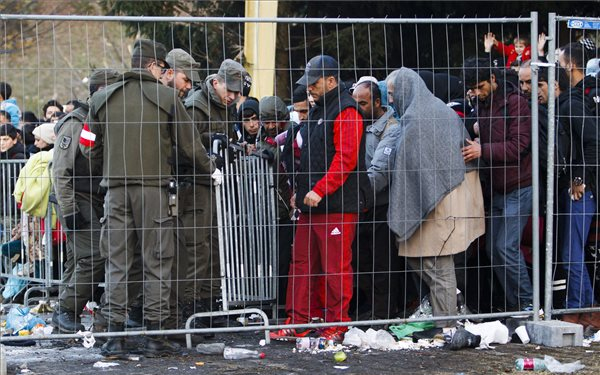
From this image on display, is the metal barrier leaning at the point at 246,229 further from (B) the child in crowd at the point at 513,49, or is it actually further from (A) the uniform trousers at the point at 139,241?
(B) the child in crowd at the point at 513,49

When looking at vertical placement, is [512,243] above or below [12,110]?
below

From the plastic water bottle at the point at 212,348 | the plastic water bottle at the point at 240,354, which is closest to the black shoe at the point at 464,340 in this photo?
the plastic water bottle at the point at 240,354

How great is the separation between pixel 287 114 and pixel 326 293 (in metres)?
1.98

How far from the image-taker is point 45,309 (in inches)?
397

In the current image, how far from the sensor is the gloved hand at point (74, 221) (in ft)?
27.9

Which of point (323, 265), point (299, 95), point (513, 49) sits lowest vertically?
point (323, 265)

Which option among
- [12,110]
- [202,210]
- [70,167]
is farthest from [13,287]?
[202,210]

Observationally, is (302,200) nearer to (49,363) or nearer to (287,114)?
(287,114)

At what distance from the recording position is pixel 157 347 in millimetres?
7930

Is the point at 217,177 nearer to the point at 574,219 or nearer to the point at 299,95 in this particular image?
the point at 299,95

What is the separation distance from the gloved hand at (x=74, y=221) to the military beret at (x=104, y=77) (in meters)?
1.02

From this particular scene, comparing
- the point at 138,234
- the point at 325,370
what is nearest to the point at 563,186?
the point at 325,370

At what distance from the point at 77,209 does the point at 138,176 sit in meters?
0.98

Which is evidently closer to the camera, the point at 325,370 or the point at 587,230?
the point at 325,370
